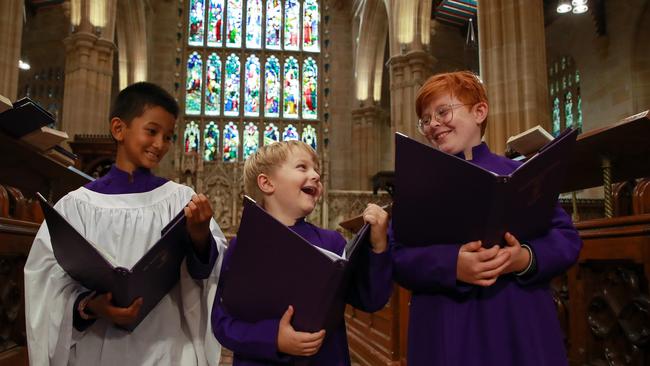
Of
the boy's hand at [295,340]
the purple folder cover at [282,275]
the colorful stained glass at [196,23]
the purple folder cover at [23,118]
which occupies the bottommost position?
the boy's hand at [295,340]

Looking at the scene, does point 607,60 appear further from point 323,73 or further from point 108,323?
point 108,323

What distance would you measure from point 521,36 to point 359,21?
10.6m

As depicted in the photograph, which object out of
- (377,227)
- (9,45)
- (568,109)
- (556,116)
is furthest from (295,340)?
(556,116)

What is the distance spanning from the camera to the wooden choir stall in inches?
77.0

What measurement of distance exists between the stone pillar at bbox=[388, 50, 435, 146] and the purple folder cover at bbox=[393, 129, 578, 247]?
35.2 feet

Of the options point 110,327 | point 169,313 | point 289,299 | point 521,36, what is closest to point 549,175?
point 289,299

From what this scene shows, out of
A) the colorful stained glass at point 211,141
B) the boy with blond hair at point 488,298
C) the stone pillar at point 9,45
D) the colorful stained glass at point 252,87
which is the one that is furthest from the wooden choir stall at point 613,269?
the colorful stained glass at point 252,87

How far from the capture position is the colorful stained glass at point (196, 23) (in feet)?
56.0

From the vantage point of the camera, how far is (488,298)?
139cm

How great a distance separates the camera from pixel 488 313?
1372mm

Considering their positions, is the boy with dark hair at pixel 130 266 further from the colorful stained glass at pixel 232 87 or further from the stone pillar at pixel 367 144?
the colorful stained glass at pixel 232 87

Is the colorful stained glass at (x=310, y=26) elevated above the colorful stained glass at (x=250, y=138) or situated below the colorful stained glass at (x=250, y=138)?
above

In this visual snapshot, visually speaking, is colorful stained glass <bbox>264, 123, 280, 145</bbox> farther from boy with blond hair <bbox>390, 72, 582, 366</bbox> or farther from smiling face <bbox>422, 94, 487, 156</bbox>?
boy with blond hair <bbox>390, 72, 582, 366</bbox>

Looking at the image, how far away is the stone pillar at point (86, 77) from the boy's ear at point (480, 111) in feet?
34.8
